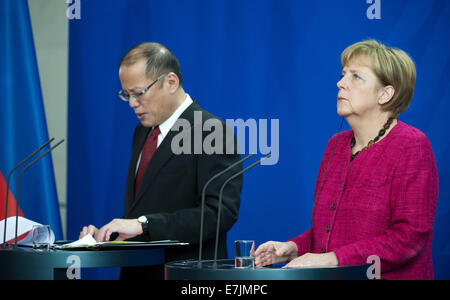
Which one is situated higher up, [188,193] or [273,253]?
[188,193]

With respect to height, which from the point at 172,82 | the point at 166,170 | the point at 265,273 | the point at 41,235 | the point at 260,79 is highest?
the point at 260,79

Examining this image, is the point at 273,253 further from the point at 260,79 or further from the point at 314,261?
the point at 260,79

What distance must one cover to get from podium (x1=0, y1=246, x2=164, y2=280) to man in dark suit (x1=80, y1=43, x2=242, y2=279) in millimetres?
143

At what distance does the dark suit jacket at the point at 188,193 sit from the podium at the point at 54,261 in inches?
7.3

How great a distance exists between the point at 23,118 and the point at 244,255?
2456mm

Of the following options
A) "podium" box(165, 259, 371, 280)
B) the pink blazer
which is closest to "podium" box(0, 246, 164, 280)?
"podium" box(165, 259, 371, 280)

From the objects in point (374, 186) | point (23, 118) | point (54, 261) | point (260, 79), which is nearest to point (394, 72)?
point (374, 186)

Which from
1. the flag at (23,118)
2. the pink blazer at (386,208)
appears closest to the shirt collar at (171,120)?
the pink blazer at (386,208)

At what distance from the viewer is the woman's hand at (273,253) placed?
2.23 m

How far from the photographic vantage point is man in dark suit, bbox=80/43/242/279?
8.71 feet

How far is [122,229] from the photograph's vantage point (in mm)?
2607

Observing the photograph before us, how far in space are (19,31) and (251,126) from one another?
5.12 feet

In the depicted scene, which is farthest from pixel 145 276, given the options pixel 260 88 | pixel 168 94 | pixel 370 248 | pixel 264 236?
pixel 260 88

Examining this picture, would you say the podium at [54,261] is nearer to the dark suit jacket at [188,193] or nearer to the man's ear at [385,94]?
the dark suit jacket at [188,193]
